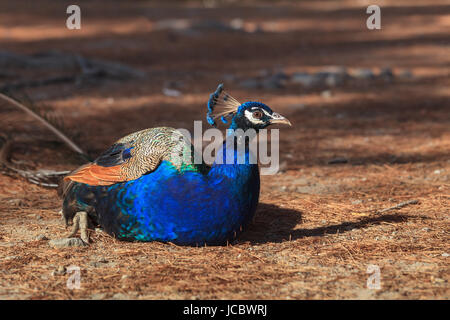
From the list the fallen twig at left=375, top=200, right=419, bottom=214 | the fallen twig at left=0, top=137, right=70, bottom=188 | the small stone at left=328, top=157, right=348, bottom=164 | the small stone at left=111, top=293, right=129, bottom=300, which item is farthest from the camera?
the small stone at left=328, top=157, right=348, bottom=164

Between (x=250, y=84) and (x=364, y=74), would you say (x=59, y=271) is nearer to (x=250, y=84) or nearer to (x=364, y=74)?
(x=250, y=84)

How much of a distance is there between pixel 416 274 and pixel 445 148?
3423 mm

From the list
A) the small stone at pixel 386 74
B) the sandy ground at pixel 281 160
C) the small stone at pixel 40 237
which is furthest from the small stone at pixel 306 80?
the small stone at pixel 40 237

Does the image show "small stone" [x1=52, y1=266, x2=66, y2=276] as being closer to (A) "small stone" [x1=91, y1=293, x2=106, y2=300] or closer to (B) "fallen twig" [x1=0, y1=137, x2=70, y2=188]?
(A) "small stone" [x1=91, y1=293, x2=106, y2=300]

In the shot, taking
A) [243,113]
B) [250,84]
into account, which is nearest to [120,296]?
[243,113]

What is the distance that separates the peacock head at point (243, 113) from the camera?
12.6ft

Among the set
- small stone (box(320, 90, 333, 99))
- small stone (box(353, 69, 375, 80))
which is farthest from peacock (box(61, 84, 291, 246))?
small stone (box(353, 69, 375, 80))

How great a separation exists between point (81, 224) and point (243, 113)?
1.37 meters

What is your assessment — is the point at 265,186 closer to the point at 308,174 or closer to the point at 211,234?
the point at 308,174

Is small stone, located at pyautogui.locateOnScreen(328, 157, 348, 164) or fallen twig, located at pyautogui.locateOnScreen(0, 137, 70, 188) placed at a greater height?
fallen twig, located at pyautogui.locateOnScreen(0, 137, 70, 188)

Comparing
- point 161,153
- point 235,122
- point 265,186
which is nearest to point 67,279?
point 161,153

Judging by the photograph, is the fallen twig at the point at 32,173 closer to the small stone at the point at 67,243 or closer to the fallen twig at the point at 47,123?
the fallen twig at the point at 47,123

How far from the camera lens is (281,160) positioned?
6391 millimetres

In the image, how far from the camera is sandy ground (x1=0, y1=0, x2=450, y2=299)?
345 centimetres
